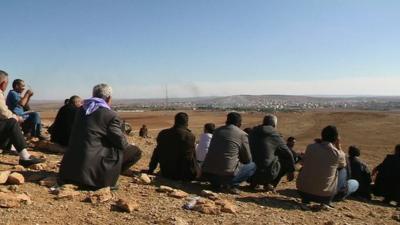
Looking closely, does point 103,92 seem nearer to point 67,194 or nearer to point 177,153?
point 67,194

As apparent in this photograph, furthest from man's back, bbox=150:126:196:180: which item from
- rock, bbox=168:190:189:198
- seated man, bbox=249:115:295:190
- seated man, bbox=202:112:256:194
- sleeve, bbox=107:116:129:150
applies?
sleeve, bbox=107:116:129:150

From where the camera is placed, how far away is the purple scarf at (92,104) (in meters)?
6.68

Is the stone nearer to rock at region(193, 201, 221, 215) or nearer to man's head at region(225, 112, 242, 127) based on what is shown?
rock at region(193, 201, 221, 215)

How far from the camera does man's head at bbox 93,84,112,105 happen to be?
687 centimetres

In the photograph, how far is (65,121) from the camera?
34.4 ft

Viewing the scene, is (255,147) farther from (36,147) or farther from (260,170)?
(36,147)

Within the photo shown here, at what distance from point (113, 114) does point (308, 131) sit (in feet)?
124

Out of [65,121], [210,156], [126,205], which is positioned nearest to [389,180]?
[210,156]

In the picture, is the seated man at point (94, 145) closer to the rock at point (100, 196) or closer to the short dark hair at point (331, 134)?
the rock at point (100, 196)

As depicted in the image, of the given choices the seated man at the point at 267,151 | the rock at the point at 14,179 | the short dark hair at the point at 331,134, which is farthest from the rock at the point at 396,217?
the rock at the point at 14,179

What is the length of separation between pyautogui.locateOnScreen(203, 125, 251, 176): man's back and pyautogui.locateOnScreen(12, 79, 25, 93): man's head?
15.6 feet

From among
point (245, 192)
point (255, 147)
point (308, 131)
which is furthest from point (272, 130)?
point (308, 131)

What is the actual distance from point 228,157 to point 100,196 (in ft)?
8.35

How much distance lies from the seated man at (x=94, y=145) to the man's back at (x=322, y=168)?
317 cm
